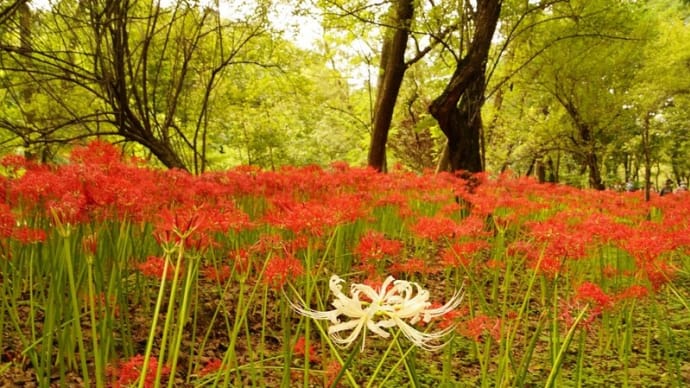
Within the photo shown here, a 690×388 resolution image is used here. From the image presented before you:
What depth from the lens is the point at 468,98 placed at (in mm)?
6645

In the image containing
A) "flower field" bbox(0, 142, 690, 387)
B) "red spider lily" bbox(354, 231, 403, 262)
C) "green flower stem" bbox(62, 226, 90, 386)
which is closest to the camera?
"green flower stem" bbox(62, 226, 90, 386)

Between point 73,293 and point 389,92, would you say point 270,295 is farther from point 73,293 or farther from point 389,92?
point 389,92

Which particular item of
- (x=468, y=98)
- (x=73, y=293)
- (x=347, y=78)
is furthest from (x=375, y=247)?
(x=347, y=78)

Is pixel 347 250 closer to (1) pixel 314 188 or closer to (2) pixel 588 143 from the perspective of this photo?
(1) pixel 314 188

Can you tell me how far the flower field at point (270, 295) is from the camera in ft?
5.54

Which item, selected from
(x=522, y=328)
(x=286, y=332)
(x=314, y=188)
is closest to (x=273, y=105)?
(x=314, y=188)

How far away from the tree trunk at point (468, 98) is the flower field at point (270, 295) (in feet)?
7.45

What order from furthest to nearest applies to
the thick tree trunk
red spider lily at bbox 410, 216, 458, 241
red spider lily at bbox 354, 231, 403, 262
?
the thick tree trunk
red spider lily at bbox 410, 216, 458, 241
red spider lily at bbox 354, 231, 403, 262

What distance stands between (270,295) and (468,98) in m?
4.16

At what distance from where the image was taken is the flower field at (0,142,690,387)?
169 cm

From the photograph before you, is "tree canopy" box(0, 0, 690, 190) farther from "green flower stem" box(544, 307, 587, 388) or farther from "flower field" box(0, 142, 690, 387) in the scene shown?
"green flower stem" box(544, 307, 587, 388)

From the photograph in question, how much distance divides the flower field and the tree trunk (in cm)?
227

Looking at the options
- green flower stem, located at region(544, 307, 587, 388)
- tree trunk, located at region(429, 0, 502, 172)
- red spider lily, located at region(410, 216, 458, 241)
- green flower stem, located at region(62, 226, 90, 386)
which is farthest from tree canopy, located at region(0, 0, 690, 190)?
green flower stem, located at region(544, 307, 587, 388)

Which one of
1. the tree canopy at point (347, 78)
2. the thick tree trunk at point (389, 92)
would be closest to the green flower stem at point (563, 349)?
the tree canopy at point (347, 78)
